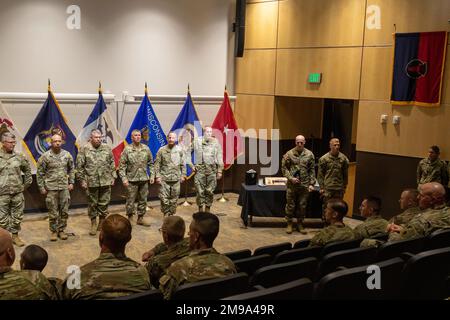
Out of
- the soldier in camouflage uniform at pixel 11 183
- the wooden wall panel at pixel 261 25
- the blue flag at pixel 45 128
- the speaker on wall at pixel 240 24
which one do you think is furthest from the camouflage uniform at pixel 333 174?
the soldier in camouflage uniform at pixel 11 183

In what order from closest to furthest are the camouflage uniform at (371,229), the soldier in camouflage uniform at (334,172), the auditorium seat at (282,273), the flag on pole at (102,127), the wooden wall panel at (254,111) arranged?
the auditorium seat at (282,273), the camouflage uniform at (371,229), the soldier in camouflage uniform at (334,172), the flag on pole at (102,127), the wooden wall panel at (254,111)

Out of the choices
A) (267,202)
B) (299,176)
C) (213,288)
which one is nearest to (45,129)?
(267,202)

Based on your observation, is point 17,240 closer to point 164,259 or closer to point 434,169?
point 164,259

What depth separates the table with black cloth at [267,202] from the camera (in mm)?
7434

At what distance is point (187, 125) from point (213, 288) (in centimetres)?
638

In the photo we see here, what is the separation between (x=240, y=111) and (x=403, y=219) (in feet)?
18.6

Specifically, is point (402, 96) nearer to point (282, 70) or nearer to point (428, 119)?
point (428, 119)

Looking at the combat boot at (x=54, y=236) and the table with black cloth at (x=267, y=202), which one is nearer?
the combat boot at (x=54, y=236)

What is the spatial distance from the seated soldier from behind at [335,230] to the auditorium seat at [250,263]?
0.65 m

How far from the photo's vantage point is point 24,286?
8.15 feet

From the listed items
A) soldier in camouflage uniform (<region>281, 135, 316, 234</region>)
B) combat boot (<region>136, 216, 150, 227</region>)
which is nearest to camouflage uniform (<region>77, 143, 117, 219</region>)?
combat boot (<region>136, 216, 150, 227</region>)

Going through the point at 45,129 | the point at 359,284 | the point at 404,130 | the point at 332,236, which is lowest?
the point at 332,236

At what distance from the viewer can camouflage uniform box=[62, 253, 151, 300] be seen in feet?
8.38

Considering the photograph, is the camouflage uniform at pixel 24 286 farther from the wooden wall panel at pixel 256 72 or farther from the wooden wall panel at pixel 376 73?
the wooden wall panel at pixel 256 72
